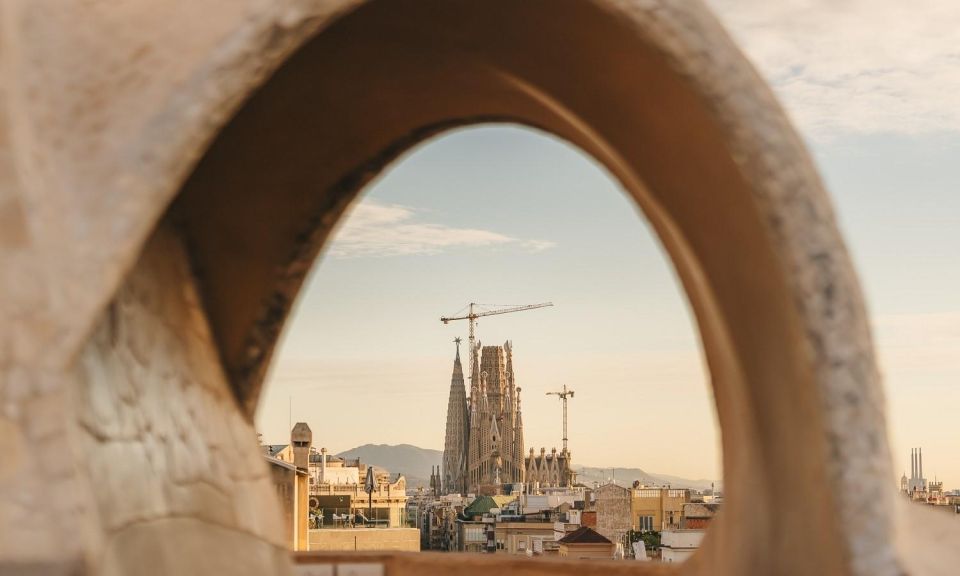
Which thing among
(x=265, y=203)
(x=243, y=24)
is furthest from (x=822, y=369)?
(x=265, y=203)

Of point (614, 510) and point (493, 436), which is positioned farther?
point (493, 436)

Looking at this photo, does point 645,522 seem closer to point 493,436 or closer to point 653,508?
point 653,508

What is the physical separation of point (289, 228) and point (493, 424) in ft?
290

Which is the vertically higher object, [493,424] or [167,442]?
[493,424]

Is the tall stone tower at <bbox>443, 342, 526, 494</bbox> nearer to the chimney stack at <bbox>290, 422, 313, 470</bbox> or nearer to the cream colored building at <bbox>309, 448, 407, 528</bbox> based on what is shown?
the cream colored building at <bbox>309, 448, 407, 528</bbox>

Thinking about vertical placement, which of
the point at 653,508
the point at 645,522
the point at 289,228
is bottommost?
the point at 645,522

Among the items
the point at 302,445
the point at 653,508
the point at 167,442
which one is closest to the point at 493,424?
the point at 653,508

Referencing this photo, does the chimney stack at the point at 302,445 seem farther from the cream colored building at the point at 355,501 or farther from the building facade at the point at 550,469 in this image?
the building facade at the point at 550,469

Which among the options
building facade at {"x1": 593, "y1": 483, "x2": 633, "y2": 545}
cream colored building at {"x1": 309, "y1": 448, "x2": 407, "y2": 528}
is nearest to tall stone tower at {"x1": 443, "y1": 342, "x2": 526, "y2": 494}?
cream colored building at {"x1": 309, "y1": 448, "x2": 407, "y2": 528}

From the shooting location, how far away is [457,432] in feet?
322

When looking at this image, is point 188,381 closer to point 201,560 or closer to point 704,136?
point 201,560

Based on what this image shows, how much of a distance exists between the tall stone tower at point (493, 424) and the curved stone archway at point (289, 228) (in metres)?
86.9

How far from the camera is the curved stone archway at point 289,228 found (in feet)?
9.91

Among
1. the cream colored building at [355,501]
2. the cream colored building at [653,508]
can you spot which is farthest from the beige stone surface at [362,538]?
the cream colored building at [653,508]
